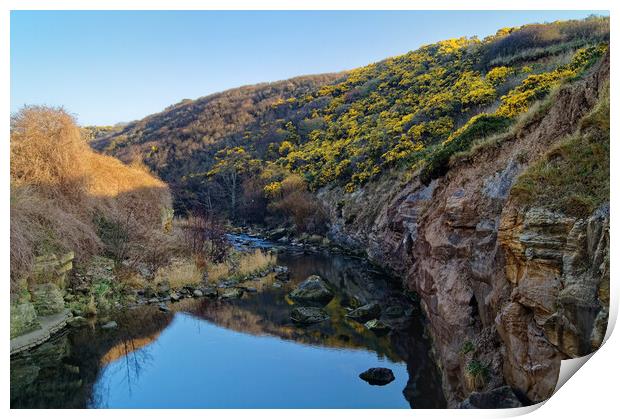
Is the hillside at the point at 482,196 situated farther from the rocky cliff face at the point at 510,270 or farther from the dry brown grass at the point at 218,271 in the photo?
the dry brown grass at the point at 218,271

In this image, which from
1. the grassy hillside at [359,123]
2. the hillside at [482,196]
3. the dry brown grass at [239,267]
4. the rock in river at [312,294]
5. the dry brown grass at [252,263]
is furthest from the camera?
the grassy hillside at [359,123]

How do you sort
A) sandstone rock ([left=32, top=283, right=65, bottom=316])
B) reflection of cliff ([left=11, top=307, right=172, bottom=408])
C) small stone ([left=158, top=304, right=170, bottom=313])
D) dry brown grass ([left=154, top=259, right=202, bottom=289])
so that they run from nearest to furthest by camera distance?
reflection of cliff ([left=11, top=307, right=172, bottom=408]), sandstone rock ([left=32, top=283, right=65, bottom=316]), small stone ([left=158, top=304, right=170, bottom=313]), dry brown grass ([left=154, top=259, right=202, bottom=289])

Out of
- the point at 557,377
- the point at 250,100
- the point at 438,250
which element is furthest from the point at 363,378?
the point at 250,100

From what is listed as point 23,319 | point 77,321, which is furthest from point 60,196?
point 23,319

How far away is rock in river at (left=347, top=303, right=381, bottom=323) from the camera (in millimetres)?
14141

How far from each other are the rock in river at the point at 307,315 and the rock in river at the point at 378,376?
404 centimetres

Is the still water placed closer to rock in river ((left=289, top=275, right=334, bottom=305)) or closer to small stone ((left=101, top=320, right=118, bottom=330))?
small stone ((left=101, top=320, right=118, bottom=330))

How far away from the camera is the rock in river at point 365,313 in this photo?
14141 millimetres

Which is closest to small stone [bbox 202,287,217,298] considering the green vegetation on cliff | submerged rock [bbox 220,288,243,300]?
submerged rock [bbox 220,288,243,300]

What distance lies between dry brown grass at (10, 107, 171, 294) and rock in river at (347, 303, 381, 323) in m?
8.93

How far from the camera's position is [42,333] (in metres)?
11.9

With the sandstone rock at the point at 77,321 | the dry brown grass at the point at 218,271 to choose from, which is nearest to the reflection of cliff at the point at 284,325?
the dry brown grass at the point at 218,271

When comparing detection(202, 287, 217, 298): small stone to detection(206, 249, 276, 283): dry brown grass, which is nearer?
detection(202, 287, 217, 298): small stone

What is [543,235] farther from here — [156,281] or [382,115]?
[382,115]
